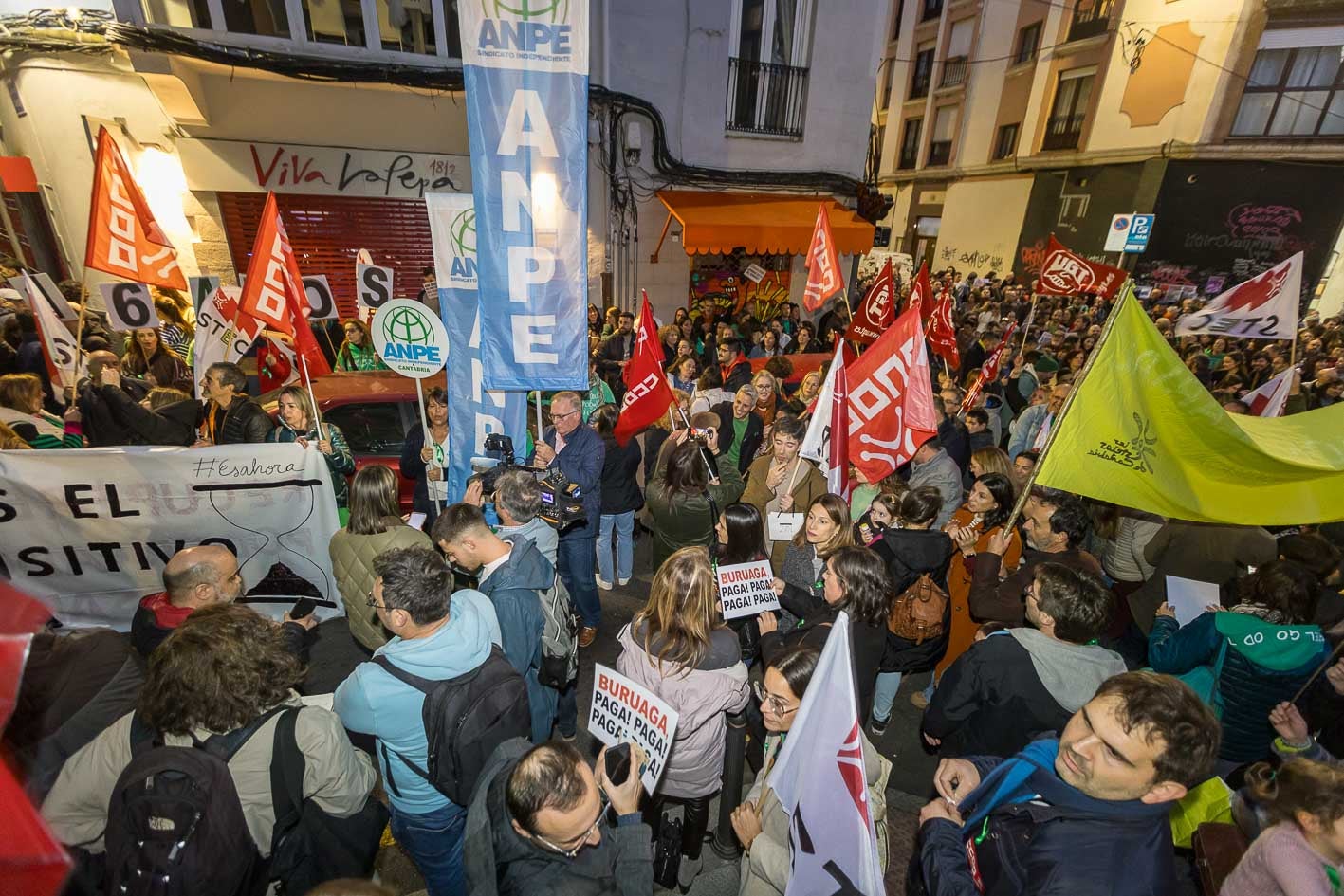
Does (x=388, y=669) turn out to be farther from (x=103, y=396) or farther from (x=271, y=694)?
(x=103, y=396)

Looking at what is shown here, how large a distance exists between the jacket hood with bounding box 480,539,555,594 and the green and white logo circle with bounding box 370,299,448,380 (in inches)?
81.3

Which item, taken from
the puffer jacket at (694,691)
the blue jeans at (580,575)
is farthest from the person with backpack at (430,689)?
the blue jeans at (580,575)

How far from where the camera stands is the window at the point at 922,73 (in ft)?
98.3

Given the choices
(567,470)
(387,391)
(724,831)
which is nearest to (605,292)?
(387,391)

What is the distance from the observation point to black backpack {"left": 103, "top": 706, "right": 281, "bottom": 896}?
1695mm

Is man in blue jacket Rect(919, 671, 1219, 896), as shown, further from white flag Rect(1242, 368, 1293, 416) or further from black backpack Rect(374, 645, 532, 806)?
white flag Rect(1242, 368, 1293, 416)

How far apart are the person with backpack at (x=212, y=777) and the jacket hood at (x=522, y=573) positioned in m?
0.82

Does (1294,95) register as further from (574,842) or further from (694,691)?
(574,842)

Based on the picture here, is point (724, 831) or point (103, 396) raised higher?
point (103, 396)

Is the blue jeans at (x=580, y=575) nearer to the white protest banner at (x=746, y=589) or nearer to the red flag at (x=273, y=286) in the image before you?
the white protest banner at (x=746, y=589)

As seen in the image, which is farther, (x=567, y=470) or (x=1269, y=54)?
(x=1269, y=54)

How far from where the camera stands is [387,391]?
6.04 m

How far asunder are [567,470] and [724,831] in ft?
8.40

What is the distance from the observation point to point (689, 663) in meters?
2.62
